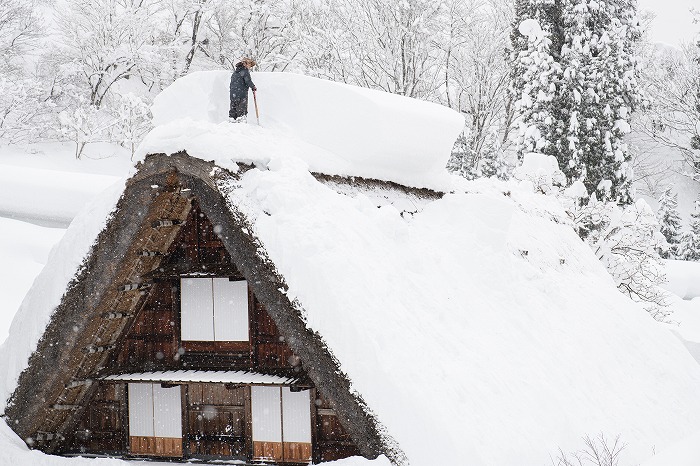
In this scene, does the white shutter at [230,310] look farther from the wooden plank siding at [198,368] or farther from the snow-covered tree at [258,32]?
the snow-covered tree at [258,32]

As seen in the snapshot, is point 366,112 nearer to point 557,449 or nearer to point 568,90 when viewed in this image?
point 557,449

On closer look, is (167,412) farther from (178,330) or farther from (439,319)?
(439,319)

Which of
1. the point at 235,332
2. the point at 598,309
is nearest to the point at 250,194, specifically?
the point at 235,332

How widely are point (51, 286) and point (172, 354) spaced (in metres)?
1.49

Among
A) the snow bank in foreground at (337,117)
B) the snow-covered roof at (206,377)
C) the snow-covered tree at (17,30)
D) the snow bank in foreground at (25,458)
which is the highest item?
the snow-covered tree at (17,30)

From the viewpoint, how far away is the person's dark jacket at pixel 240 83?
792 cm

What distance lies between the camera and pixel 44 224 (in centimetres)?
1675

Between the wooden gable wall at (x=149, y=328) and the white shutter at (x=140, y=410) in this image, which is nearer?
the wooden gable wall at (x=149, y=328)

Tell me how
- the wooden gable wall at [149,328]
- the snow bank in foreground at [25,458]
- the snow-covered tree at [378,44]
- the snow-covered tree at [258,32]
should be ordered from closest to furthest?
the wooden gable wall at [149,328] < the snow bank in foreground at [25,458] < the snow-covered tree at [378,44] < the snow-covered tree at [258,32]

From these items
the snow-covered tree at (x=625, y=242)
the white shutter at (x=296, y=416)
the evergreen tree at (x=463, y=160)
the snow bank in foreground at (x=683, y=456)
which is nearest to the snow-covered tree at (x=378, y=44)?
the evergreen tree at (x=463, y=160)

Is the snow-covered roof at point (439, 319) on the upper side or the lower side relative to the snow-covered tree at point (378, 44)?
lower

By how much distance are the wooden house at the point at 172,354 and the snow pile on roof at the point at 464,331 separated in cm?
74

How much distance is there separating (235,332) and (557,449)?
3466 mm

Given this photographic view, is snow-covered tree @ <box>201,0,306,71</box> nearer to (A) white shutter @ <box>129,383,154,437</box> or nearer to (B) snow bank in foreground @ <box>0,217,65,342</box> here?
(B) snow bank in foreground @ <box>0,217,65,342</box>
